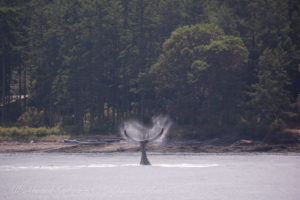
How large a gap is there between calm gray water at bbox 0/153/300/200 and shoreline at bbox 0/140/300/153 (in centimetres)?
572

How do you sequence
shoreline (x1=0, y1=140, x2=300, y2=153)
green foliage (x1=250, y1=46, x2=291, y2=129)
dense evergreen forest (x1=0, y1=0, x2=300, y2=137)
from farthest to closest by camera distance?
dense evergreen forest (x1=0, y1=0, x2=300, y2=137), green foliage (x1=250, y1=46, x2=291, y2=129), shoreline (x1=0, y1=140, x2=300, y2=153)

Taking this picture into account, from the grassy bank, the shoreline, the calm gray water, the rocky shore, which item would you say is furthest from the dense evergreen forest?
the calm gray water

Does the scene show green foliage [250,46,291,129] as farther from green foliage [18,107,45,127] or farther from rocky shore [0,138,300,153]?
green foliage [18,107,45,127]

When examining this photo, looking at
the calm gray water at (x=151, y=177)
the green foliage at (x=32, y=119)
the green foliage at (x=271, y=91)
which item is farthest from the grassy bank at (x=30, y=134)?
the green foliage at (x=271, y=91)

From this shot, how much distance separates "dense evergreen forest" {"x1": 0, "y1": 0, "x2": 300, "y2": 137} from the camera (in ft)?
280

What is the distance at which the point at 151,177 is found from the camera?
51.8 metres

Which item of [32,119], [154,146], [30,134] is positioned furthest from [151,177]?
[32,119]

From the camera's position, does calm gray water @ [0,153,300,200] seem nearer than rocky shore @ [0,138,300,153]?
Yes

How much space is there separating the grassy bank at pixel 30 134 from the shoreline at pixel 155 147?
227 centimetres

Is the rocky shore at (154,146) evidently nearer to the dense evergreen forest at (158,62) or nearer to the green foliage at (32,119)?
the dense evergreen forest at (158,62)

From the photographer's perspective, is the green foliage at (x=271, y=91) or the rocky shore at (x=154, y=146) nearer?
the rocky shore at (x=154, y=146)

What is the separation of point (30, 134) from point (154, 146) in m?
19.1

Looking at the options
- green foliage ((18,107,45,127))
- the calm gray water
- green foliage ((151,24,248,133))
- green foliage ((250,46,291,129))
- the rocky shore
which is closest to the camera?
the calm gray water

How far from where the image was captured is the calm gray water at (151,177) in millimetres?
44062
